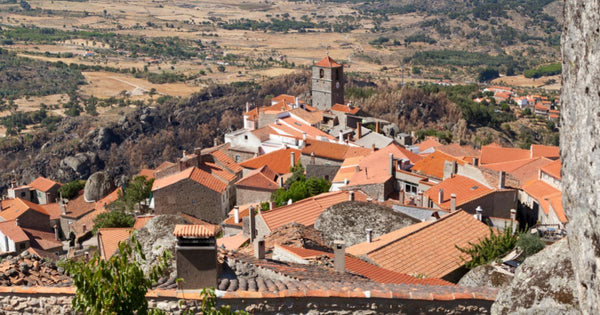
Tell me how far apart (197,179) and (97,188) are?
55.4 ft

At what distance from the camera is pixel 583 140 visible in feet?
10.5

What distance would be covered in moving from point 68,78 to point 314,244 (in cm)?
11430

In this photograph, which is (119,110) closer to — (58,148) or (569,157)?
(58,148)

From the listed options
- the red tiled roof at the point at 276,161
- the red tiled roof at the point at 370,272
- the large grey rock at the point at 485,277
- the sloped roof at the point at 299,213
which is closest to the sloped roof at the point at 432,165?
the red tiled roof at the point at 276,161

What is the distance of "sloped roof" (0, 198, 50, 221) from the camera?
136 feet

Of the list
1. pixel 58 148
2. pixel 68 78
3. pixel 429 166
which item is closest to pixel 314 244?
pixel 429 166

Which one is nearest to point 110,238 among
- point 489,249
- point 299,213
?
point 299,213

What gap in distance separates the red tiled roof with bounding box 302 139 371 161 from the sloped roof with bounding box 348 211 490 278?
59.1 feet

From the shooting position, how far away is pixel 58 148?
72.9 metres

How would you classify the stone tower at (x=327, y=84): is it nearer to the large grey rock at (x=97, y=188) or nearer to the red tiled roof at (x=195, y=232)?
the large grey rock at (x=97, y=188)

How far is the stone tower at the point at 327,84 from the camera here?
197ft

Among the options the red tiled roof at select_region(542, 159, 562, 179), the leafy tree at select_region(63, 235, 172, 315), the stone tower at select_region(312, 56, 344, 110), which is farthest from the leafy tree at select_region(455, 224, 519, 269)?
the stone tower at select_region(312, 56, 344, 110)

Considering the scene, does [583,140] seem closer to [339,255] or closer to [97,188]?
[339,255]

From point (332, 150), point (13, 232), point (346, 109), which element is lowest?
point (13, 232)
